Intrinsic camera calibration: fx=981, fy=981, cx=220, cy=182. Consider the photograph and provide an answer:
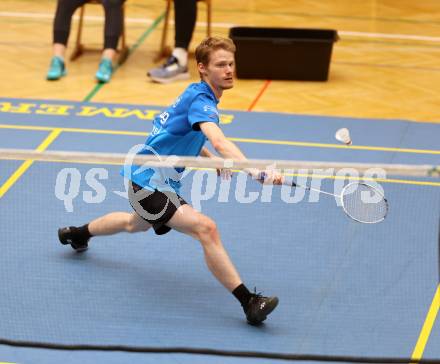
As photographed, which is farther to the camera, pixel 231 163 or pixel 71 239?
pixel 71 239

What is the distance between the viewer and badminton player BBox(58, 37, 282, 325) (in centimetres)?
550

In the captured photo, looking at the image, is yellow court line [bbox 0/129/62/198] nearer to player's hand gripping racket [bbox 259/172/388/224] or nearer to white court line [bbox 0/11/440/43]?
player's hand gripping racket [bbox 259/172/388/224]

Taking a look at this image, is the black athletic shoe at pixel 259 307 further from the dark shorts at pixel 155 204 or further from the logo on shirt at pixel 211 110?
the logo on shirt at pixel 211 110

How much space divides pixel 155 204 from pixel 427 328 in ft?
5.62

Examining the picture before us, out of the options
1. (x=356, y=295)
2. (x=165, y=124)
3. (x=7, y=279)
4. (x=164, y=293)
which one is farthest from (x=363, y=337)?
(x=7, y=279)

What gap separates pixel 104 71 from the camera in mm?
9914

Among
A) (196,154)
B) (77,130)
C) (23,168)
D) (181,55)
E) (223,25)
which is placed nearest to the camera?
(196,154)

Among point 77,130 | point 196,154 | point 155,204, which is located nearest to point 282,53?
point 77,130

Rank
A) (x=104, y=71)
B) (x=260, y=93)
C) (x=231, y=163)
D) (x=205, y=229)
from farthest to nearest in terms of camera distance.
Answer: (x=104, y=71) → (x=260, y=93) → (x=205, y=229) → (x=231, y=163)

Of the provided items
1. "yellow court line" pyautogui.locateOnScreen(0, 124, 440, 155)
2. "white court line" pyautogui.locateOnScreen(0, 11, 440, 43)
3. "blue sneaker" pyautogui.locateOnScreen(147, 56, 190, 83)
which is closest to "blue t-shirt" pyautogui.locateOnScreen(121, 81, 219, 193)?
"yellow court line" pyautogui.locateOnScreen(0, 124, 440, 155)

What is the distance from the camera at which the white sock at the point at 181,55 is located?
10047 mm

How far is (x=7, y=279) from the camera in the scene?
612cm

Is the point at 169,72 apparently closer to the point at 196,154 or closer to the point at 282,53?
the point at 282,53

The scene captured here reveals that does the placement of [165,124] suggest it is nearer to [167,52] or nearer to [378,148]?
[378,148]
